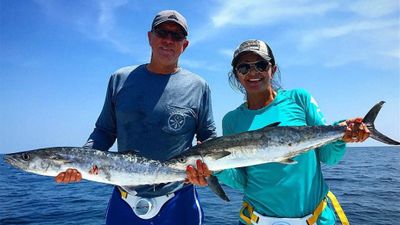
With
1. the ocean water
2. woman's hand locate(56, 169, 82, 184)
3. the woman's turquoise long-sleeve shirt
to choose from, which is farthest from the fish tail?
the ocean water

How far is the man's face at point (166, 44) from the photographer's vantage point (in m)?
4.24

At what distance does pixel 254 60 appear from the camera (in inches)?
151

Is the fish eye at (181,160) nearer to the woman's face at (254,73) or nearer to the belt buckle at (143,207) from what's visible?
the belt buckle at (143,207)

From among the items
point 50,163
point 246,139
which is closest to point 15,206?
point 50,163

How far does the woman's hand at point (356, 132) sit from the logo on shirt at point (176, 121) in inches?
70.9

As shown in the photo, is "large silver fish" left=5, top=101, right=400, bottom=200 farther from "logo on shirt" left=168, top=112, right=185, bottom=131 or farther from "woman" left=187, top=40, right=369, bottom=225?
"logo on shirt" left=168, top=112, right=185, bottom=131

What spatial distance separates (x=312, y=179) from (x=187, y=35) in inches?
90.6

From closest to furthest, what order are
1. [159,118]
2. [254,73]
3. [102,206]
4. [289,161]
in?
[289,161], [254,73], [159,118], [102,206]

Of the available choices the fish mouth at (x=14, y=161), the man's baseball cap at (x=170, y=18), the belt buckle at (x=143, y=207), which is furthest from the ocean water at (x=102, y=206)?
the man's baseball cap at (x=170, y=18)

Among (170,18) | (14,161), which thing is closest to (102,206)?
(14,161)

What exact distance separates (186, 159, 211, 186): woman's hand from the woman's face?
0.96 meters

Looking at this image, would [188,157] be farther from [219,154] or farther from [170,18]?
[170,18]

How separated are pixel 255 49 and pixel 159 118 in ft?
4.47

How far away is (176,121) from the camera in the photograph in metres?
4.14
